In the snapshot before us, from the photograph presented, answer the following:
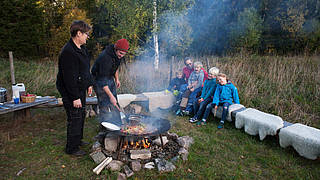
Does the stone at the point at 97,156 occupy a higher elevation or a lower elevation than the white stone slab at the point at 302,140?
lower

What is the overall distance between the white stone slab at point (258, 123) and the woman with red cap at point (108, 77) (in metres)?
2.33

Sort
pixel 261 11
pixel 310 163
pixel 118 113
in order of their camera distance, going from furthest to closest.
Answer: pixel 261 11
pixel 118 113
pixel 310 163

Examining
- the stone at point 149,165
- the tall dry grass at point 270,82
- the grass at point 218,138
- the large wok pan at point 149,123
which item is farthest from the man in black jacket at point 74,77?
the tall dry grass at point 270,82

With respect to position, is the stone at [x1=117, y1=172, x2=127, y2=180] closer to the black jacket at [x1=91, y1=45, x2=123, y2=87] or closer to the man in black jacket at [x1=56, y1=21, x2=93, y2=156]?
the man in black jacket at [x1=56, y1=21, x2=93, y2=156]

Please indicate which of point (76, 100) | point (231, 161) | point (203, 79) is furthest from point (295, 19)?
point (76, 100)

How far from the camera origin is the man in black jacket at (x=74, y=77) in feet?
9.39

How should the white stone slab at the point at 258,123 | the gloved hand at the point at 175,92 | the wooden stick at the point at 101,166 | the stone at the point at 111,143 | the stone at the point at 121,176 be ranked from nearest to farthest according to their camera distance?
the stone at the point at 121,176 < the wooden stick at the point at 101,166 < the stone at the point at 111,143 < the white stone slab at the point at 258,123 < the gloved hand at the point at 175,92

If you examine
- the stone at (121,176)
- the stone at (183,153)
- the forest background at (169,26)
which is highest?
the forest background at (169,26)

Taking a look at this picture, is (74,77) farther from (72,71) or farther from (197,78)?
(197,78)

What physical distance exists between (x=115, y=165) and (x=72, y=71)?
1348mm

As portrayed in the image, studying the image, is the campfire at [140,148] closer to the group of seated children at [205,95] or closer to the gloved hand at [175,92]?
the group of seated children at [205,95]

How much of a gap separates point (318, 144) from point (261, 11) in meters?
18.7

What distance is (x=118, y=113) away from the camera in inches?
144

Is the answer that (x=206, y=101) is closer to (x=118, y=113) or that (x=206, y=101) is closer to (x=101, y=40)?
(x=118, y=113)
